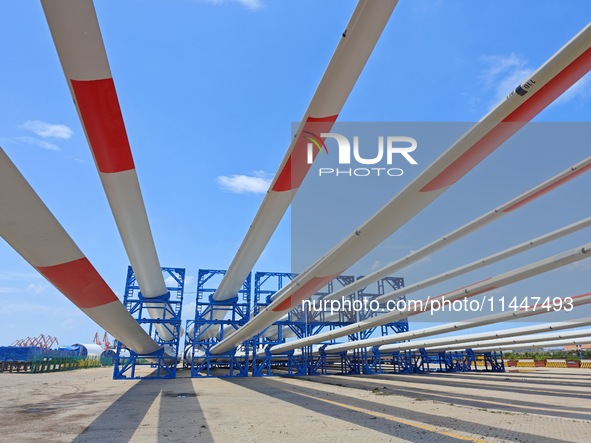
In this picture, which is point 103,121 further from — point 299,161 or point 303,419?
point 303,419

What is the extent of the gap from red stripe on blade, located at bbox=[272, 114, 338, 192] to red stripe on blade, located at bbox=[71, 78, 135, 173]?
9.93 ft

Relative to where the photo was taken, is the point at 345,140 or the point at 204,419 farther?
the point at 345,140

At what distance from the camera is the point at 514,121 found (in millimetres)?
5324

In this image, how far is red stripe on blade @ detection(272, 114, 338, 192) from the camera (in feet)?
21.9

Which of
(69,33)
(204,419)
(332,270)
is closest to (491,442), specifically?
(332,270)

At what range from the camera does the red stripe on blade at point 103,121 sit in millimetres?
5359

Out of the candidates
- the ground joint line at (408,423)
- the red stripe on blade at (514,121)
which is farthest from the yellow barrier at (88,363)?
the red stripe on blade at (514,121)

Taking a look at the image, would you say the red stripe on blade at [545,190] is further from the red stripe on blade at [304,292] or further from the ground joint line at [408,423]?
the ground joint line at [408,423]

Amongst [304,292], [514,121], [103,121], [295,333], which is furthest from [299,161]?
[295,333]

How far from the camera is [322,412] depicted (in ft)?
26.2

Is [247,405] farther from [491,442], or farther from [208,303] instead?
[208,303]

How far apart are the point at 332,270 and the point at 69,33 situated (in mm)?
6310

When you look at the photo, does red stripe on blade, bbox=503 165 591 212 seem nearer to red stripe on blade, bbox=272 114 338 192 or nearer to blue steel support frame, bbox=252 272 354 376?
red stripe on blade, bbox=272 114 338 192

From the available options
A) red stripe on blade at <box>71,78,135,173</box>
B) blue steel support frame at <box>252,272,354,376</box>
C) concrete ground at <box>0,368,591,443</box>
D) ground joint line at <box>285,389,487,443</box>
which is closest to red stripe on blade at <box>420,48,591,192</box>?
ground joint line at <box>285,389,487,443</box>
